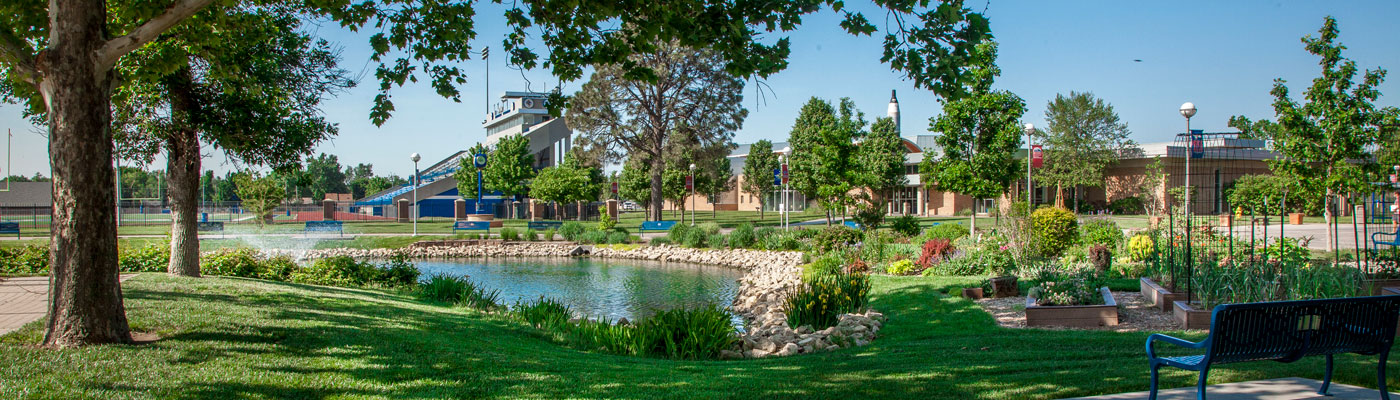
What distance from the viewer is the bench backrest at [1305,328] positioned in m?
4.21

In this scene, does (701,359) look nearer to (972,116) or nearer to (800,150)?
(972,116)

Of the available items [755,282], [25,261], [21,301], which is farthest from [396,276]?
[755,282]

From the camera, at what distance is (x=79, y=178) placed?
529 centimetres

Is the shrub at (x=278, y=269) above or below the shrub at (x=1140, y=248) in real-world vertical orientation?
below

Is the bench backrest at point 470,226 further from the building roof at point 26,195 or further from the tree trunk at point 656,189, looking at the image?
the building roof at point 26,195

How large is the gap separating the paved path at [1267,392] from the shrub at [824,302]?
5136 millimetres

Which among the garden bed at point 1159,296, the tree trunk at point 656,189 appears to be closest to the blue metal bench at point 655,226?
the tree trunk at point 656,189

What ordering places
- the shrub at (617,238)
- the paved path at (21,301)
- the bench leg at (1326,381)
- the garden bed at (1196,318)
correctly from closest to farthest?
the bench leg at (1326,381) < the paved path at (21,301) < the garden bed at (1196,318) < the shrub at (617,238)

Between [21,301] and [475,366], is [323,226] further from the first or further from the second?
[475,366]

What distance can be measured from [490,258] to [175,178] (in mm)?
15858

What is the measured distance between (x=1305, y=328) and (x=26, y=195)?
3326 inches

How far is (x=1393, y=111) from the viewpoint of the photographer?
45.4ft

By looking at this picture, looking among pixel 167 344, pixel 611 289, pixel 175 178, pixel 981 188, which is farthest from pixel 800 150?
pixel 167 344

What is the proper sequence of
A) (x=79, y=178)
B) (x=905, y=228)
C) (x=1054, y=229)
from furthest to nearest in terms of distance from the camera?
1. (x=905, y=228)
2. (x=1054, y=229)
3. (x=79, y=178)
